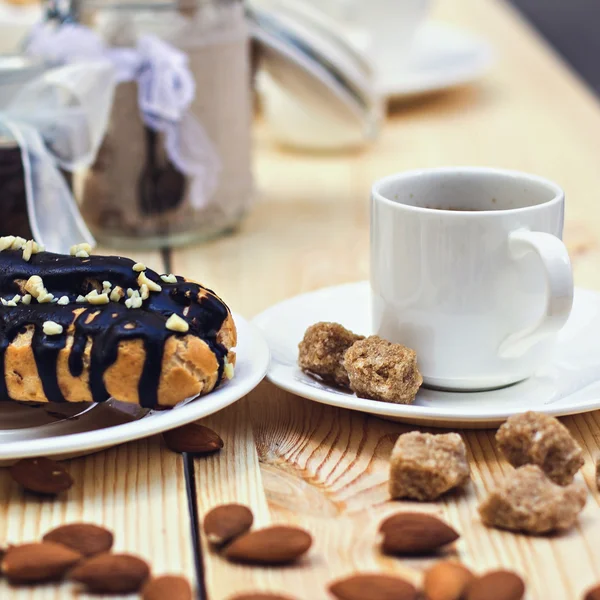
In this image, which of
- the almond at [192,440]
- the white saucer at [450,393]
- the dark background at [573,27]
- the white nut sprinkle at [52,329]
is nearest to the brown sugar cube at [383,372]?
the white saucer at [450,393]

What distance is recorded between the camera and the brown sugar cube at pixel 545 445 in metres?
0.66

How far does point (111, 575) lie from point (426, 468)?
22cm

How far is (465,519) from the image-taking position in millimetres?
643

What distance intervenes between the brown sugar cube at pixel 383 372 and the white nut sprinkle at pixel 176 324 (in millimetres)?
147

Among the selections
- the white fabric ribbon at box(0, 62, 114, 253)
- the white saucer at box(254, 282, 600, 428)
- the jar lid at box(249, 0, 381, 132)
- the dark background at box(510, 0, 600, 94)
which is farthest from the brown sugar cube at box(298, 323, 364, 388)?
the dark background at box(510, 0, 600, 94)

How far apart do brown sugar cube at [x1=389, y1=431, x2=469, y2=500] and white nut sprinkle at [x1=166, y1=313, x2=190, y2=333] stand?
0.17m

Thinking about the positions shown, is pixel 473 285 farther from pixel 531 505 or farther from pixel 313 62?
pixel 313 62

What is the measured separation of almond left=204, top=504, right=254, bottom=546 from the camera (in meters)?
0.61

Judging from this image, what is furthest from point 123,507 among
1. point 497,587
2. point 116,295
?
point 497,587

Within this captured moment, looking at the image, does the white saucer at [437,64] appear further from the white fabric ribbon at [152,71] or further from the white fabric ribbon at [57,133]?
the white fabric ribbon at [57,133]

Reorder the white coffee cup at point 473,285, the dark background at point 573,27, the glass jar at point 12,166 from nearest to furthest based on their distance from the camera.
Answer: the white coffee cup at point 473,285, the glass jar at point 12,166, the dark background at point 573,27

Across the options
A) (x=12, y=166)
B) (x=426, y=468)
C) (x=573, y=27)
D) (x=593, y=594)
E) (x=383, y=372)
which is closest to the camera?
(x=593, y=594)

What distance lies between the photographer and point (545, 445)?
0.66 metres

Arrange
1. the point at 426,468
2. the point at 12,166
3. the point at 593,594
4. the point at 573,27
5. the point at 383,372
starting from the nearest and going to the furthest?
the point at 593,594 → the point at 426,468 → the point at 383,372 → the point at 12,166 → the point at 573,27
